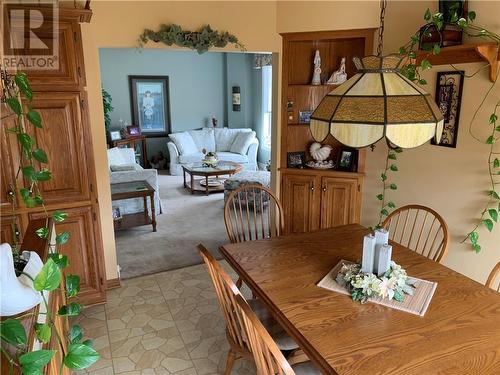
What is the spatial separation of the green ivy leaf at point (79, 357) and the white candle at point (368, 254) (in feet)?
4.16

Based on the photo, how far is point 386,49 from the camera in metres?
3.15

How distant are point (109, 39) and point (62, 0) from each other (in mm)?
389

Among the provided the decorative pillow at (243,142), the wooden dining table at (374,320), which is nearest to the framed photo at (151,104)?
the decorative pillow at (243,142)

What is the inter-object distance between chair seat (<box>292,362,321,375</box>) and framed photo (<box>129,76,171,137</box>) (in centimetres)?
725

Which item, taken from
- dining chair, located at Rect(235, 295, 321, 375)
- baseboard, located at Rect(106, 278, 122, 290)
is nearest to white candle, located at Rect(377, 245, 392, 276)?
dining chair, located at Rect(235, 295, 321, 375)

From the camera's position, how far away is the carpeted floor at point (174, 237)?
3.85 m

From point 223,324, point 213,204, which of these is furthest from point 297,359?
point 213,204

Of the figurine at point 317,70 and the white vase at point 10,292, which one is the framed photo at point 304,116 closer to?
the figurine at point 317,70

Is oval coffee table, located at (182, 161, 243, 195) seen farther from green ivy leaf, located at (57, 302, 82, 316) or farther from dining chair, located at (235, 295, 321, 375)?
green ivy leaf, located at (57, 302, 82, 316)

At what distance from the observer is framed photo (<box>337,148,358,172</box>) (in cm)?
360

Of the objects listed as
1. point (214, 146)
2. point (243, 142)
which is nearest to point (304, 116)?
point (243, 142)

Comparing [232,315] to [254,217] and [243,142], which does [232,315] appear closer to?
[254,217]

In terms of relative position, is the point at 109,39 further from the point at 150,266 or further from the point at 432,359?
the point at 432,359
